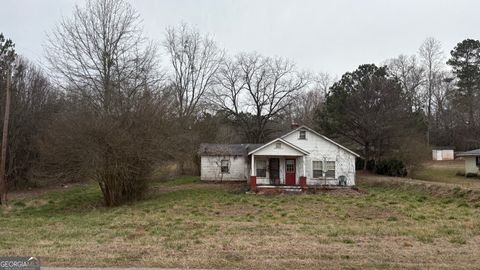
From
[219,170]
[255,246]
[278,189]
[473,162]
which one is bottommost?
[278,189]

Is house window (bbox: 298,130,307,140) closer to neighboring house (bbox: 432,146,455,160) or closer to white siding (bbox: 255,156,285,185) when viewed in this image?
white siding (bbox: 255,156,285,185)

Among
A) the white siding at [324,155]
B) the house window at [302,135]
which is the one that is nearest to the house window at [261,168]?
the white siding at [324,155]

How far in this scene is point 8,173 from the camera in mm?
26250

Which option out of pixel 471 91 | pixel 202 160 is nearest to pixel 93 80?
pixel 202 160

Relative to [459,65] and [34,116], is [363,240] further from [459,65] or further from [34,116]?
[459,65]

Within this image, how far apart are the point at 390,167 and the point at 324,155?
9347 mm

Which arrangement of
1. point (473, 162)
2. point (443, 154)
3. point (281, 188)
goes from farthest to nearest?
point (443, 154) → point (473, 162) → point (281, 188)

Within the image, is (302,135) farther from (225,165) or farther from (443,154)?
(443,154)

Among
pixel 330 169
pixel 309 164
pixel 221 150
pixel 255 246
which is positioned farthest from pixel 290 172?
pixel 255 246

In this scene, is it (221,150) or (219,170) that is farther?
(221,150)

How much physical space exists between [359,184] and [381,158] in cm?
820

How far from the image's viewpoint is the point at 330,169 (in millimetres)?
27875

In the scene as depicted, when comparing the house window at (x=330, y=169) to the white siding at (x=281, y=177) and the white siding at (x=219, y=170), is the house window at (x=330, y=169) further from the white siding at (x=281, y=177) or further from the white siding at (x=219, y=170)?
the white siding at (x=219, y=170)

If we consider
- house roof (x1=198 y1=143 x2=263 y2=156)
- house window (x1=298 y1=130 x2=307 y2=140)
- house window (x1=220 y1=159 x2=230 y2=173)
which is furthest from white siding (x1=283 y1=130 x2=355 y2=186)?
house window (x1=220 y1=159 x2=230 y2=173)
